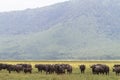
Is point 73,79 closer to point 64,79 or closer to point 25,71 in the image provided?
point 64,79

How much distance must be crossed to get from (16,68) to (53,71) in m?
5.39

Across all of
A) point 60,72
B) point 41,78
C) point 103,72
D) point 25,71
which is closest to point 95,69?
point 103,72

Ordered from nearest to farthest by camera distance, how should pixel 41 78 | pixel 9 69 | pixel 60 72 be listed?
1. pixel 41 78
2. pixel 60 72
3. pixel 9 69

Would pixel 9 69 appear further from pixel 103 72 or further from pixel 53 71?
pixel 103 72

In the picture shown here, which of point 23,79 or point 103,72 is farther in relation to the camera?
point 103,72

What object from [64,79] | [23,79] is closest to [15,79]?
[23,79]

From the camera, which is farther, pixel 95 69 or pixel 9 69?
pixel 9 69

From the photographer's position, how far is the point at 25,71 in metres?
48.2

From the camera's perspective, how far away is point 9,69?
50.6 meters

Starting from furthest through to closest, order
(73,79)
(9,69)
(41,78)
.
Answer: (9,69) → (41,78) → (73,79)

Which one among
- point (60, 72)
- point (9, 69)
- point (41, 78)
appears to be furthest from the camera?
point (9, 69)

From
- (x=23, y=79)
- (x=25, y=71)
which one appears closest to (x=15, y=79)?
(x=23, y=79)

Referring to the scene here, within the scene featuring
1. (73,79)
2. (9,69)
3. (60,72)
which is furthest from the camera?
(9,69)

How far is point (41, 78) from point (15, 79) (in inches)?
109
